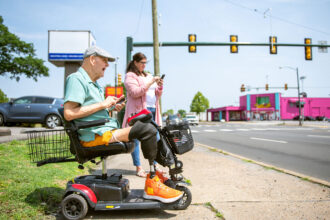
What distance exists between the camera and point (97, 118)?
2.34m

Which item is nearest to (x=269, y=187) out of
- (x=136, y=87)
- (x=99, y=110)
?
(x=136, y=87)

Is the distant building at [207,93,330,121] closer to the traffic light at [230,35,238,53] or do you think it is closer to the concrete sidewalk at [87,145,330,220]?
the traffic light at [230,35,238,53]

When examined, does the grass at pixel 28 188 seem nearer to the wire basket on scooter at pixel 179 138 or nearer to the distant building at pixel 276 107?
the wire basket on scooter at pixel 179 138

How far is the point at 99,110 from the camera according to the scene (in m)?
2.31

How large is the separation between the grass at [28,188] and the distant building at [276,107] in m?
68.9

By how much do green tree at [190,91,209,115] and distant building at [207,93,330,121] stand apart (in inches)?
534

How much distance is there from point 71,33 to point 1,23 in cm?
2267

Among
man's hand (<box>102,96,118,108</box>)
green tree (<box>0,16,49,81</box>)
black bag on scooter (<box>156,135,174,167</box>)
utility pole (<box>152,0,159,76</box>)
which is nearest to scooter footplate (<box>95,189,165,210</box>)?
black bag on scooter (<box>156,135,174,167</box>)

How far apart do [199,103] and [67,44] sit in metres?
74.2

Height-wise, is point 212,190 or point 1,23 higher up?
point 1,23

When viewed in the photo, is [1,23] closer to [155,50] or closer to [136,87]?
[155,50]

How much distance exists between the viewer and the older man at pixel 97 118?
2.20 meters

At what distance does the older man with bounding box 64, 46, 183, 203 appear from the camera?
2201mm

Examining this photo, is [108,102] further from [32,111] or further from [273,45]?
[273,45]
